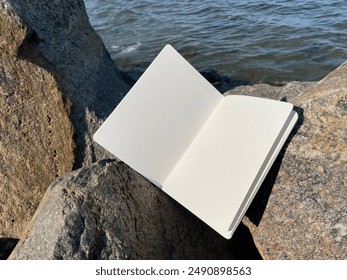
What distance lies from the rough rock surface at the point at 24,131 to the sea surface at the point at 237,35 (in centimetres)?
383

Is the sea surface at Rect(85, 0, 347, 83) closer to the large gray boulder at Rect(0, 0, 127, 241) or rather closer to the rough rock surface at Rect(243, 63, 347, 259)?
the large gray boulder at Rect(0, 0, 127, 241)

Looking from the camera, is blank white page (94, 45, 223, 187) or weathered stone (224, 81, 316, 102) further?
weathered stone (224, 81, 316, 102)

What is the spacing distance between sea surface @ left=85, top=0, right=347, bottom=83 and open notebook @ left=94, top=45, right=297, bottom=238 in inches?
143

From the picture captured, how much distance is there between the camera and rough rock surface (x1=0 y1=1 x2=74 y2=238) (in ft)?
8.17

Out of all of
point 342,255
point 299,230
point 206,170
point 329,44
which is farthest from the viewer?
point 329,44

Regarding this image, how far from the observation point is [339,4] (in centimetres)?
852

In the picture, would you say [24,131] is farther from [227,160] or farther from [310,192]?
[310,192]

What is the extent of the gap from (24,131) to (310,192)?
1.78m

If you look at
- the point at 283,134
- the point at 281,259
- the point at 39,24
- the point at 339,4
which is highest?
the point at 39,24

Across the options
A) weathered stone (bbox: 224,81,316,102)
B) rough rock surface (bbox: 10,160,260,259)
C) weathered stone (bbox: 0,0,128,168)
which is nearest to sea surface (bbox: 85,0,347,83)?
weathered stone (bbox: 224,81,316,102)

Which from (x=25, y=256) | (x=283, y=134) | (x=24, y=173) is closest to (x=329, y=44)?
(x=283, y=134)

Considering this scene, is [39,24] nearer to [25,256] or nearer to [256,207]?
[25,256]

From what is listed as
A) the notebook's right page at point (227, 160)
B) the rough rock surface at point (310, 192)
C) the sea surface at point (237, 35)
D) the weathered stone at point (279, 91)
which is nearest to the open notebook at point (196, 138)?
the notebook's right page at point (227, 160)

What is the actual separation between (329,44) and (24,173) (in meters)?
5.80
